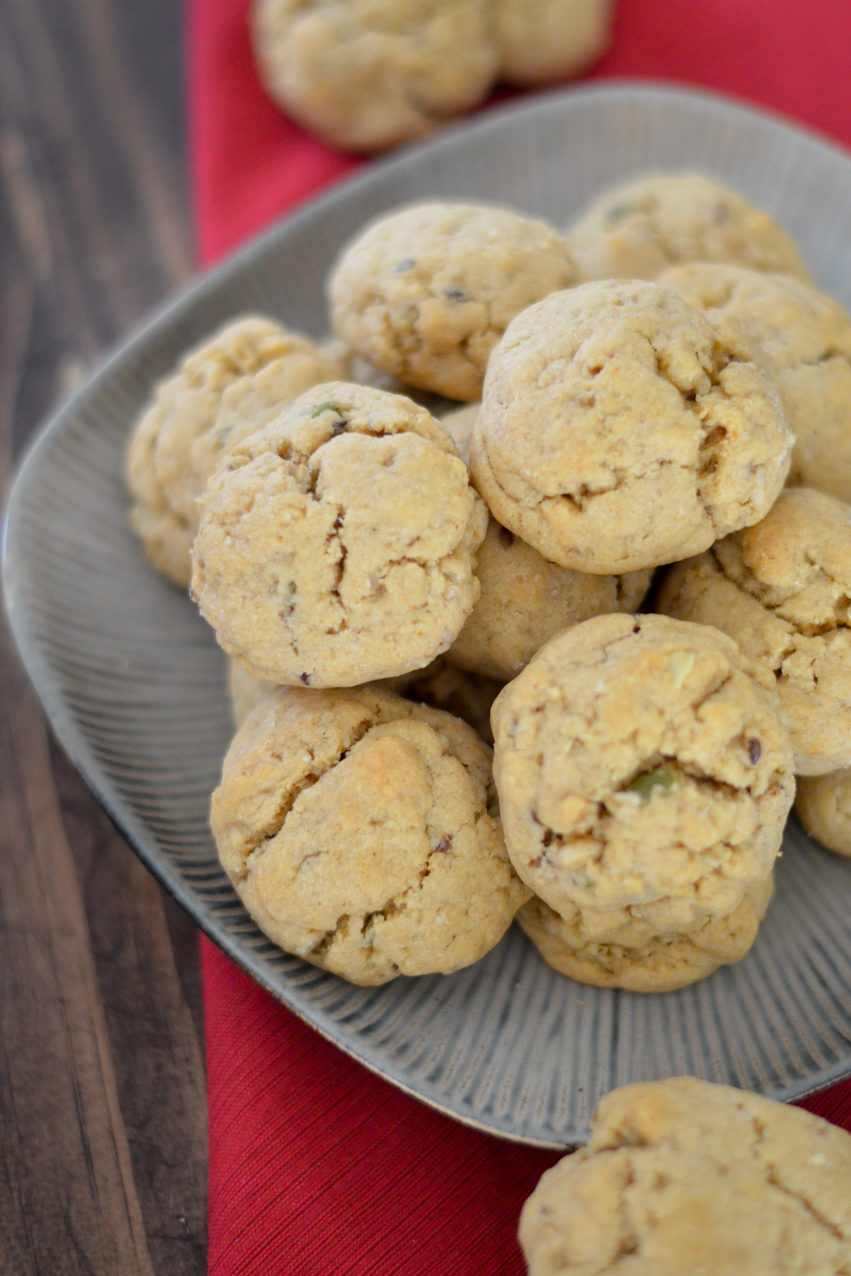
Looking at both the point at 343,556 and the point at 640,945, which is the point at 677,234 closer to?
the point at 343,556

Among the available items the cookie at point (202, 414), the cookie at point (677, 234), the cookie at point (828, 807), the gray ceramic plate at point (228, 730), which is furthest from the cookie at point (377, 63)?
the cookie at point (828, 807)

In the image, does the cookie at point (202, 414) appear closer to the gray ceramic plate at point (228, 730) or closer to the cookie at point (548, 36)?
the gray ceramic plate at point (228, 730)

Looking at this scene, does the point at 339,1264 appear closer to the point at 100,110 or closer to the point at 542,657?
the point at 542,657

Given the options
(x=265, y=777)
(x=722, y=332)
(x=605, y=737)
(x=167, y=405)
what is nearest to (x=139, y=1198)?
(x=265, y=777)

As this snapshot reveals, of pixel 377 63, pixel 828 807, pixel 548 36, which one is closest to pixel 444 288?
pixel 828 807

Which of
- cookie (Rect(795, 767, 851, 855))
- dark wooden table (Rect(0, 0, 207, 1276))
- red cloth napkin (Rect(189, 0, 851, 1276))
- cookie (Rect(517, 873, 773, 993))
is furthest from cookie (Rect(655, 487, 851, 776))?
dark wooden table (Rect(0, 0, 207, 1276))

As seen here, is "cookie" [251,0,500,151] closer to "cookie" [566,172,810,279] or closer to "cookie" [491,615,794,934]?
"cookie" [566,172,810,279]
